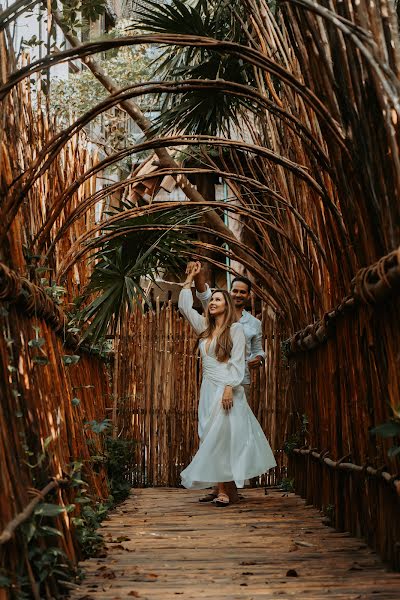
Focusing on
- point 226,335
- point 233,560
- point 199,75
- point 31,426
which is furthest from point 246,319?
point 31,426

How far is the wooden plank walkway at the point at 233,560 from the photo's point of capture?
3.10 m

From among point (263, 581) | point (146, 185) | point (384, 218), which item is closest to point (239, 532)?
point (263, 581)

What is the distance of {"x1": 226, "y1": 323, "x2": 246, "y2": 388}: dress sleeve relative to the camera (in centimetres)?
658

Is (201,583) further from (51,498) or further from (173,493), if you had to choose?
(173,493)

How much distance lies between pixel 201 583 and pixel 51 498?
2.02 feet

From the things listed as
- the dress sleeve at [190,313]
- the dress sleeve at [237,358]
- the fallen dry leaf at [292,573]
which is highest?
the dress sleeve at [190,313]

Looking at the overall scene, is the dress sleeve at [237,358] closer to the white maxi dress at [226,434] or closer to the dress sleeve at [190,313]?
the white maxi dress at [226,434]

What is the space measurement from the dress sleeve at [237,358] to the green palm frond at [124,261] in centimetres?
72

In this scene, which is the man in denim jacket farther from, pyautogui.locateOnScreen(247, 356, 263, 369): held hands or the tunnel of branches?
the tunnel of branches

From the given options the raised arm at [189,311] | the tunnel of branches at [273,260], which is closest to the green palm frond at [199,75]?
the tunnel of branches at [273,260]

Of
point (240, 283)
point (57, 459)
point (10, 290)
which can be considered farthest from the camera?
point (240, 283)

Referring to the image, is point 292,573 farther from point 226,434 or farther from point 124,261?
point 124,261

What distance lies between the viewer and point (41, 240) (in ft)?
14.4

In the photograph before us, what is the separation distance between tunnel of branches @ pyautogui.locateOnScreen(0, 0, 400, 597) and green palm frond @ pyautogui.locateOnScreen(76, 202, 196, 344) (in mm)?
18
